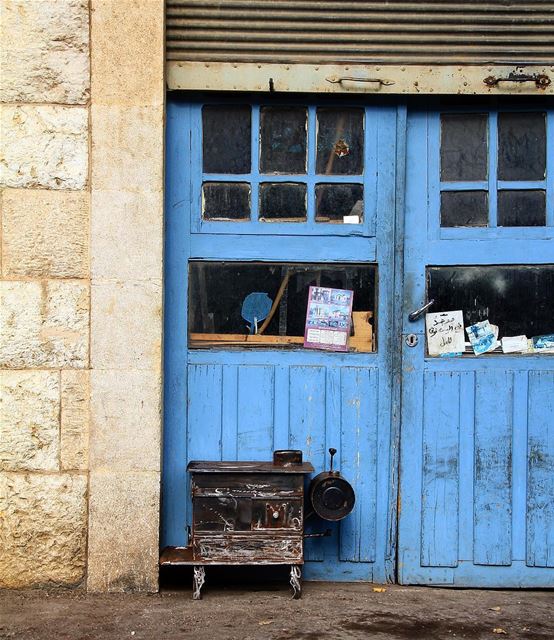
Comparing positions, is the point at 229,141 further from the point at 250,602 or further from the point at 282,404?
the point at 250,602

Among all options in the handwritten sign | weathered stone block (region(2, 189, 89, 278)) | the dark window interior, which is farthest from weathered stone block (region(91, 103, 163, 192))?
the dark window interior

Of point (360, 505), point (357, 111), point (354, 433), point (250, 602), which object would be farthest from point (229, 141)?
point (250, 602)

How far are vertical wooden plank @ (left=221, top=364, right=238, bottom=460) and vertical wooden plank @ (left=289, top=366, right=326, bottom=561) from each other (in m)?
0.31

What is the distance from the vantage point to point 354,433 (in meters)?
4.87

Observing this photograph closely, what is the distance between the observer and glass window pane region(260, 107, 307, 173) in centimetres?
488

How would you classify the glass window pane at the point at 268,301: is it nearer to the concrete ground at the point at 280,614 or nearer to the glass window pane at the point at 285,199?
the glass window pane at the point at 285,199

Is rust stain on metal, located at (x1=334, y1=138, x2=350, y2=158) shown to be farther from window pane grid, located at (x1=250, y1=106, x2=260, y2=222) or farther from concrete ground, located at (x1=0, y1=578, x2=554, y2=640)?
concrete ground, located at (x1=0, y1=578, x2=554, y2=640)

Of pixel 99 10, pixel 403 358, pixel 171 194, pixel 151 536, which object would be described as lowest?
pixel 151 536

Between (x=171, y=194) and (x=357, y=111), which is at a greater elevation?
(x=357, y=111)

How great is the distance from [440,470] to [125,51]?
2.90 m

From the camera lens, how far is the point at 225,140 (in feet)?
16.0

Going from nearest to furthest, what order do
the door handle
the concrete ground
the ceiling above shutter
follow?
the concrete ground < the ceiling above shutter < the door handle

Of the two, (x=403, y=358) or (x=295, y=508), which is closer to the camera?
(x=295, y=508)

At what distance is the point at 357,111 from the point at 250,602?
279cm
